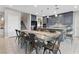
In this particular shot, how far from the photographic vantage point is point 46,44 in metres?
2.99

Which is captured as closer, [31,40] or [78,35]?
[78,35]

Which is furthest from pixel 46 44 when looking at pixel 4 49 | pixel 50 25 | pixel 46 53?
pixel 4 49

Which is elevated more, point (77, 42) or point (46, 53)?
point (77, 42)

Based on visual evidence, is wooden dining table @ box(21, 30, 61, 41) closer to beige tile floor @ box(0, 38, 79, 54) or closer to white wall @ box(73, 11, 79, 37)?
beige tile floor @ box(0, 38, 79, 54)

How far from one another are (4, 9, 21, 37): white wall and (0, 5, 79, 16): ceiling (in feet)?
0.35

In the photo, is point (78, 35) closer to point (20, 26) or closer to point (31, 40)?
point (31, 40)

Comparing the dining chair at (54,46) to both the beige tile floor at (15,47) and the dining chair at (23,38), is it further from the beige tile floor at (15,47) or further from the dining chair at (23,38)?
the dining chair at (23,38)

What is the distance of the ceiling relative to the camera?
286 cm

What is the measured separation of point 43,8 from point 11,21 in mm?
743

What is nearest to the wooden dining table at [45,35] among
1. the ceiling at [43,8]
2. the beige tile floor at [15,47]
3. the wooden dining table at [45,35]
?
the wooden dining table at [45,35]

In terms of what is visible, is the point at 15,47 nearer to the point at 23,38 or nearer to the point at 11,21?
the point at 23,38

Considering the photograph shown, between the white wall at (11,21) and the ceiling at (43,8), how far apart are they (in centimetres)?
11
